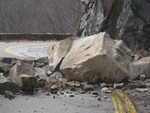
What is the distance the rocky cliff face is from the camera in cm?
1858

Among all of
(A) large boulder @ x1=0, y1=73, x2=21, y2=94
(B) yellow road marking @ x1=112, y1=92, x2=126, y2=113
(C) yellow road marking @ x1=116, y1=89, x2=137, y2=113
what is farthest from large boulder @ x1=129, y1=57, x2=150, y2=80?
(A) large boulder @ x1=0, y1=73, x2=21, y2=94

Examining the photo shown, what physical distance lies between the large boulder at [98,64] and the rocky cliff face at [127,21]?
5992 mm

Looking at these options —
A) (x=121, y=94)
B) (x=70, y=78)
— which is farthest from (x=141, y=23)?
(x=121, y=94)

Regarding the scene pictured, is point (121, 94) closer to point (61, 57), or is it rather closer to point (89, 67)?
point (89, 67)

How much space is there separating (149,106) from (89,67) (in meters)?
3.54

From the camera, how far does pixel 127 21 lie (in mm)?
19109

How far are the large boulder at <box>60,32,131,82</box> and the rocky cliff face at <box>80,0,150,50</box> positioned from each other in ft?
19.7

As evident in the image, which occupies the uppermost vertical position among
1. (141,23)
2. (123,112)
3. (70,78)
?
(141,23)

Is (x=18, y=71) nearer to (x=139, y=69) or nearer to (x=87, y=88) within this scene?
(x=87, y=88)

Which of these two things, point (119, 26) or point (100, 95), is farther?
point (119, 26)

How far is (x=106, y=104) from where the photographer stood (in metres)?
9.05

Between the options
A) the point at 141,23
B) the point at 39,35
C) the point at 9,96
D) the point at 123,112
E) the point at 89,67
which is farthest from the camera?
the point at 39,35

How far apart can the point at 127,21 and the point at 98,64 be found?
302 inches

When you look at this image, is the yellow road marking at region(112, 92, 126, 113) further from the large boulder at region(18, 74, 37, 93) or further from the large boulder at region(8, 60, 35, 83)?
the large boulder at region(8, 60, 35, 83)
